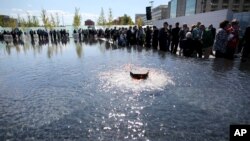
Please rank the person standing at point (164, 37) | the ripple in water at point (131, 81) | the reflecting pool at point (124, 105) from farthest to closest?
the person standing at point (164, 37) < the ripple in water at point (131, 81) < the reflecting pool at point (124, 105)

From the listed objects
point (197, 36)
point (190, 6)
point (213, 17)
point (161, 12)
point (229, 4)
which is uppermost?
point (161, 12)

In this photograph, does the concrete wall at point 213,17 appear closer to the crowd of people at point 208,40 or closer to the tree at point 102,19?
the crowd of people at point 208,40

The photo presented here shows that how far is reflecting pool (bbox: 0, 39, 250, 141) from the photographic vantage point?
173 inches

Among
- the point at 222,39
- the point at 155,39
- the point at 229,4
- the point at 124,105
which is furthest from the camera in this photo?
the point at 229,4

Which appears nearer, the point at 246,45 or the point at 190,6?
the point at 246,45

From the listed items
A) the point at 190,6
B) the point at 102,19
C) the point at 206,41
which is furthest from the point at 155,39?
the point at 190,6

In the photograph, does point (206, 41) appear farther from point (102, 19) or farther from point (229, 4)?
point (229, 4)

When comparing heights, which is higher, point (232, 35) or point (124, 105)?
point (232, 35)

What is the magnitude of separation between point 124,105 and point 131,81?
98.9 inches

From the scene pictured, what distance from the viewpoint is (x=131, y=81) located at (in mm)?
8188

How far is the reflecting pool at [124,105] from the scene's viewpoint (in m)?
Answer: 4.38

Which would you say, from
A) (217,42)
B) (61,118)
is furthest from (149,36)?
(61,118)

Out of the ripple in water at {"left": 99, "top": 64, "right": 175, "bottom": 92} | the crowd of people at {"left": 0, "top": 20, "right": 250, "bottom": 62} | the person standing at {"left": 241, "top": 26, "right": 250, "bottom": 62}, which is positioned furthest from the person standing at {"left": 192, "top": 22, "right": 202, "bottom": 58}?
the ripple in water at {"left": 99, "top": 64, "right": 175, "bottom": 92}

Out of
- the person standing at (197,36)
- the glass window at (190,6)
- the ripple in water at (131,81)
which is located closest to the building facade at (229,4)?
the glass window at (190,6)
